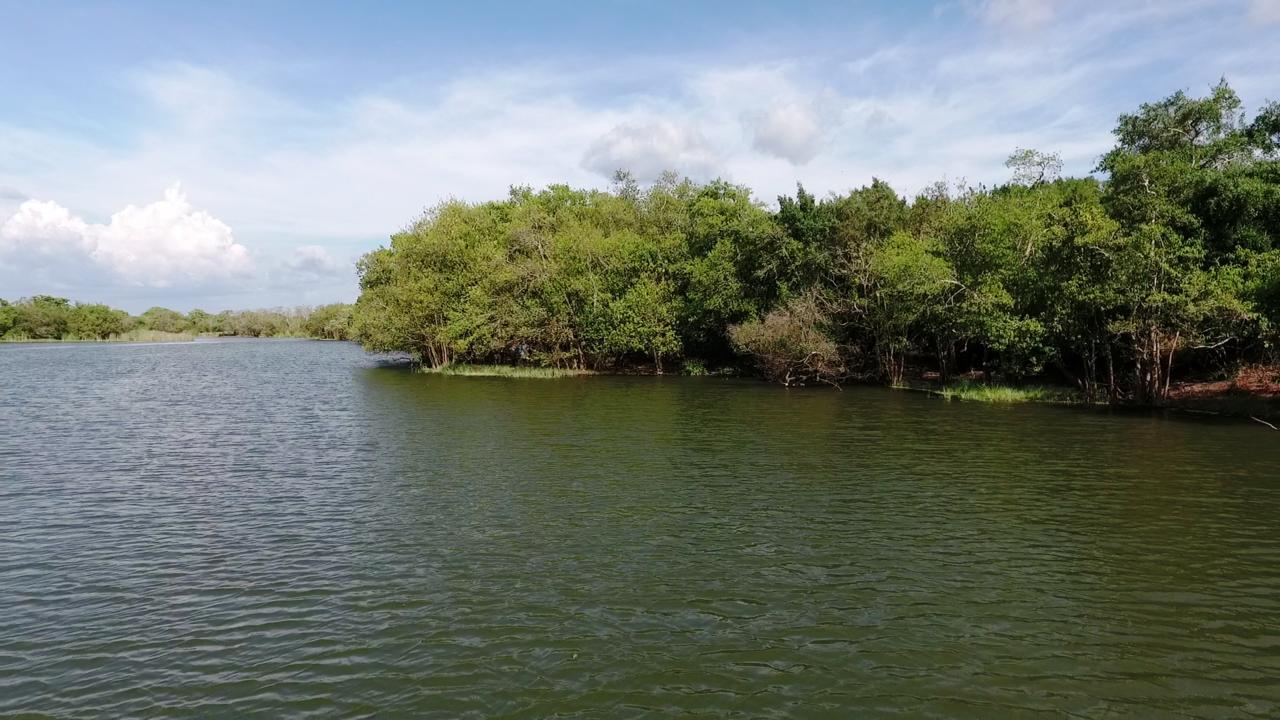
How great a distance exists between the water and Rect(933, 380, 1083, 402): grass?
1275cm

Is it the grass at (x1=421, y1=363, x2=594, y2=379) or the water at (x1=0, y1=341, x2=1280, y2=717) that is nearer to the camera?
the water at (x1=0, y1=341, x2=1280, y2=717)

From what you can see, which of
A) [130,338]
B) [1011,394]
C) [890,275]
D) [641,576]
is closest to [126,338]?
[130,338]

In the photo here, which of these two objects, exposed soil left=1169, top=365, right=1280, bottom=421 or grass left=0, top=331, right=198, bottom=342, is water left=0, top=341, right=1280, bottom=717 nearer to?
exposed soil left=1169, top=365, right=1280, bottom=421

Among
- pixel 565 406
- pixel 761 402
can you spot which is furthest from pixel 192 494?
pixel 761 402

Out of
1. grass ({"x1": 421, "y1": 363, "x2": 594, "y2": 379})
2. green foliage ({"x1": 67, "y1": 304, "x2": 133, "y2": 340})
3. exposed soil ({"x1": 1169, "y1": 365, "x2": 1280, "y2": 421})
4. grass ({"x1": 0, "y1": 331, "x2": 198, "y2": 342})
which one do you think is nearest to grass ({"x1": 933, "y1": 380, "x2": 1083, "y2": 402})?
exposed soil ({"x1": 1169, "y1": 365, "x2": 1280, "y2": 421})

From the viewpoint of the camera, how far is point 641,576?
50.8ft

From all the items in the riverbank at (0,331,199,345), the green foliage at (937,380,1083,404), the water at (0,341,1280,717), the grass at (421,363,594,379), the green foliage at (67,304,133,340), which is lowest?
the water at (0,341,1280,717)

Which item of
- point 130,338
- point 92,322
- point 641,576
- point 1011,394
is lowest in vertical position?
point 641,576

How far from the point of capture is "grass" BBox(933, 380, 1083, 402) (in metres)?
45.3

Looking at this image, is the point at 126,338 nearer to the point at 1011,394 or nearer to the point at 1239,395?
the point at 1011,394

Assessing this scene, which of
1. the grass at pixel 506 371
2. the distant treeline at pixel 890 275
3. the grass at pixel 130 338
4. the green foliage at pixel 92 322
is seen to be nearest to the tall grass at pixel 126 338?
the grass at pixel 130 338

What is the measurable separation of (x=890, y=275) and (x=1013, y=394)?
11.6 m

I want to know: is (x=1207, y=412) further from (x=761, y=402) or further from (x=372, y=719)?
(x=372, y=719)

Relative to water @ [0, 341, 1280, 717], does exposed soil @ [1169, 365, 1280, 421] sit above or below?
above
